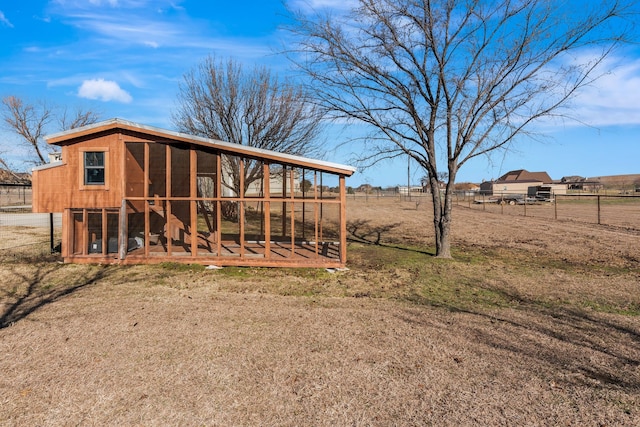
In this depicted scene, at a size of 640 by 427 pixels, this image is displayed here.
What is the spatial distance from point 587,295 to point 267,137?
1795 centimetres

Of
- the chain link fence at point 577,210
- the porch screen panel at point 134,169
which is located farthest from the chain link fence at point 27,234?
the chain link fence at point 577,210

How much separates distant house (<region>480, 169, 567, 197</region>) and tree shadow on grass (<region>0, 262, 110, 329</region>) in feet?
106

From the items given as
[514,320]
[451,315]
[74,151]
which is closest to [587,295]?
[514,320]

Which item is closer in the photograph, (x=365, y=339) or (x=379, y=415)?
(x=379, y=415)

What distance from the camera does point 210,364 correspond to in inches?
167

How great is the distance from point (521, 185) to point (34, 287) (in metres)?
69.4

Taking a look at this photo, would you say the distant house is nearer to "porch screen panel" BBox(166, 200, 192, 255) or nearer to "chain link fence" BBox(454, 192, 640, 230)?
"chain link fence" BBox(454, 192, 640, 230)

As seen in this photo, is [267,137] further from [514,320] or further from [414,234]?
[514,320]

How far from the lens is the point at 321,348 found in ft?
15.4

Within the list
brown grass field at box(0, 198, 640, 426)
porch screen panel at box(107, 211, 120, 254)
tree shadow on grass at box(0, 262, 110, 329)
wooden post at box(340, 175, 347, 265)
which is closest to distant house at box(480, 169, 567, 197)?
wooden post at box(340, 175, 347, 265)

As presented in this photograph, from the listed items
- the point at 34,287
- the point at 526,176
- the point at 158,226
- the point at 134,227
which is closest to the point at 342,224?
the point at 134,227

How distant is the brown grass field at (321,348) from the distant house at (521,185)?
2993 cm

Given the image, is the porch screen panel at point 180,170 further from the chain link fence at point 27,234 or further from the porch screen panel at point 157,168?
the chain link fence at point 27,234

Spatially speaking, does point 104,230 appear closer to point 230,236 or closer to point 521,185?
point 230,236
